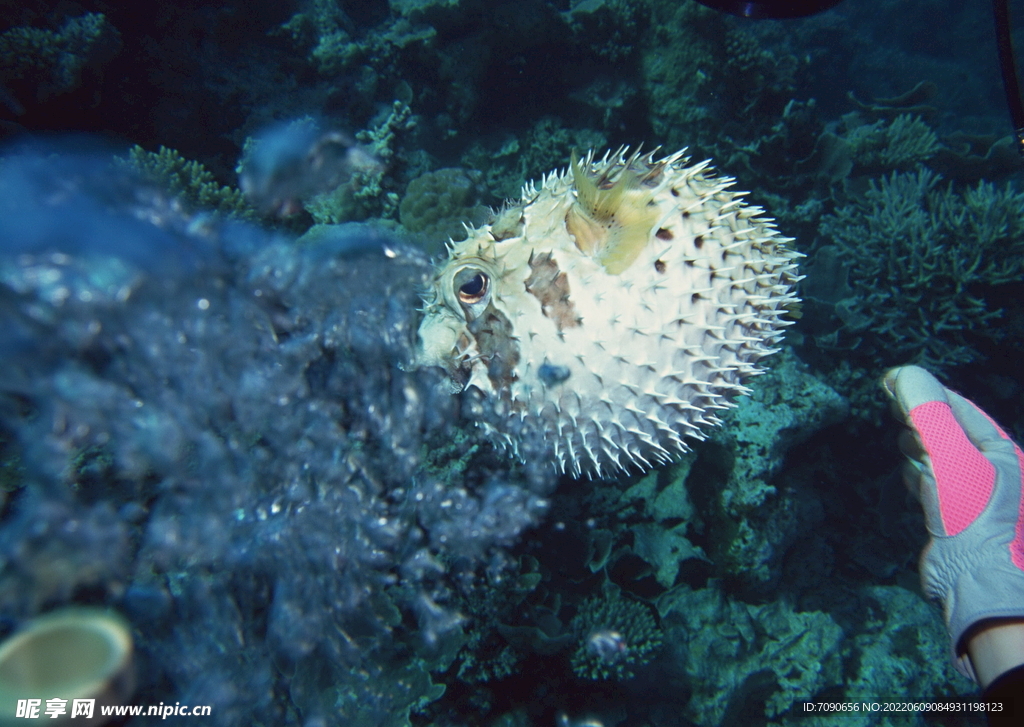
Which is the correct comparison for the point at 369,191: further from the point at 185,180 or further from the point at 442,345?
the point at 442,345

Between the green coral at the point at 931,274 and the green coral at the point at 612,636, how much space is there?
3.93 metres

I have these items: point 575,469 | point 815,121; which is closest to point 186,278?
point 575,469

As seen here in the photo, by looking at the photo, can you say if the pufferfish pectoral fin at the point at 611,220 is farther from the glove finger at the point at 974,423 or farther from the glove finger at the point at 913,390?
the glove finger at the point at 974,423

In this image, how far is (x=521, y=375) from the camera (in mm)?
2055

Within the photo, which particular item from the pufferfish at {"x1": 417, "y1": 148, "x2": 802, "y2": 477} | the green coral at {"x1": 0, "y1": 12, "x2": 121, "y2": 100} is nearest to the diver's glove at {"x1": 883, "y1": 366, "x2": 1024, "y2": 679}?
the pufferfish at {"x1": 417, "y1": 148, "x2": 802, "y2": 477}

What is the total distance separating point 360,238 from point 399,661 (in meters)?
2.93

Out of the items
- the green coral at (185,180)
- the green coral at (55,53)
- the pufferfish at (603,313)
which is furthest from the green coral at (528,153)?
the green coral at (55,53)

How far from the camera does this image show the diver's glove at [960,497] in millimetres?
2527

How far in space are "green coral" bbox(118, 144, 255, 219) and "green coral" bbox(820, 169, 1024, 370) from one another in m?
6.27

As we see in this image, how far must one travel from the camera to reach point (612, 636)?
294 centimetres

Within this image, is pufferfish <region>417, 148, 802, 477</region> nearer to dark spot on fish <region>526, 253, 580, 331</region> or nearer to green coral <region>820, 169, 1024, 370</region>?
dark spot on fish <region>526, 253, 580, 331</region>

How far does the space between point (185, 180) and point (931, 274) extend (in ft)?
24.7

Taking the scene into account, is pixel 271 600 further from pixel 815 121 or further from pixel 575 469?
pixel 815 121

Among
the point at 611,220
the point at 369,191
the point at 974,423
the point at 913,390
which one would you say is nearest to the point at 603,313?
the point at 611,220
